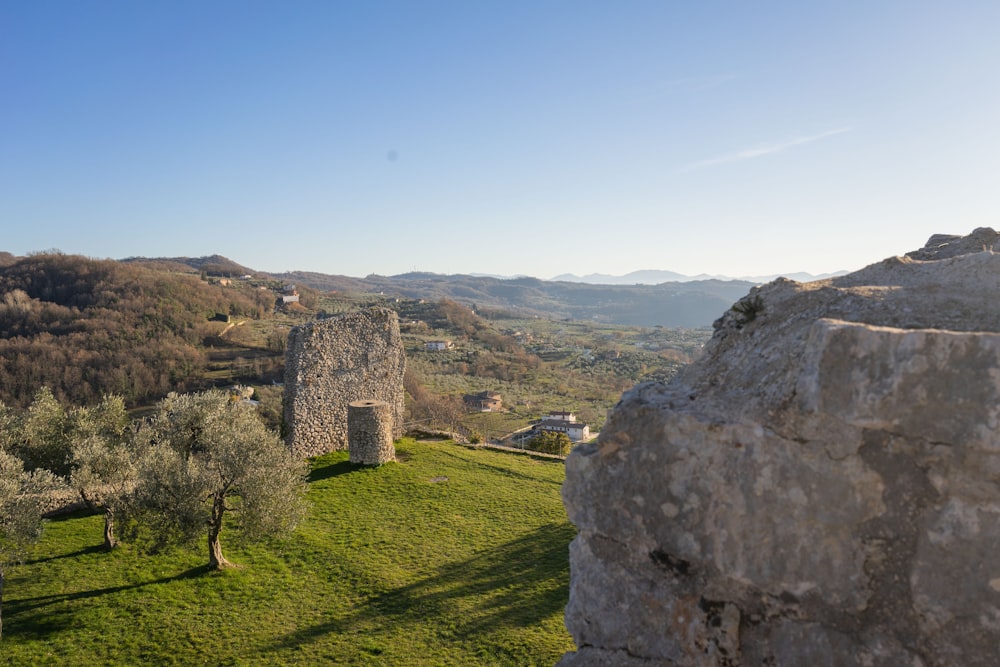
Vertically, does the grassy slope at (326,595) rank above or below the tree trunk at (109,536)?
below

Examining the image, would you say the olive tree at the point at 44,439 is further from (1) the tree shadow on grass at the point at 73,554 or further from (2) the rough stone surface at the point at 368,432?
(2) the rough stone surface at the point at 368,432

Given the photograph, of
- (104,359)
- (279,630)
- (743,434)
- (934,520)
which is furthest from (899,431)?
(104,359)

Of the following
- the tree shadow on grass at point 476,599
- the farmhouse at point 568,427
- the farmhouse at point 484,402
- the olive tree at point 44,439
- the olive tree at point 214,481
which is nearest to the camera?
the tree shadow on grass at point 476,599

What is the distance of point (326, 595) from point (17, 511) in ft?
19.9

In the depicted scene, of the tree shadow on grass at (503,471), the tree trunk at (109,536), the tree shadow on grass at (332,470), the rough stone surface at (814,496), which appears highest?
the rough stone surface at (814,496)

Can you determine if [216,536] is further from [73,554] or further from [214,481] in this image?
[73,554]

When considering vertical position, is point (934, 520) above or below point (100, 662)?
above

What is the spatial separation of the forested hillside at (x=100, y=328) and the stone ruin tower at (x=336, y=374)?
24971 millimetres

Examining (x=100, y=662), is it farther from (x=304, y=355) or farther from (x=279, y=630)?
(x=304, y=355)

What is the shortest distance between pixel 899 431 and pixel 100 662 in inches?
469

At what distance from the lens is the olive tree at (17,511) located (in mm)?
10539

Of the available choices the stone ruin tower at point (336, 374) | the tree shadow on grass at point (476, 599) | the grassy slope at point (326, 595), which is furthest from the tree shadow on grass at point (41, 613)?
the stone ruin tower at point (336, 374)

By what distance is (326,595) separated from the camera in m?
11.8

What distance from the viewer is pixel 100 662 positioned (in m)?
9.27
